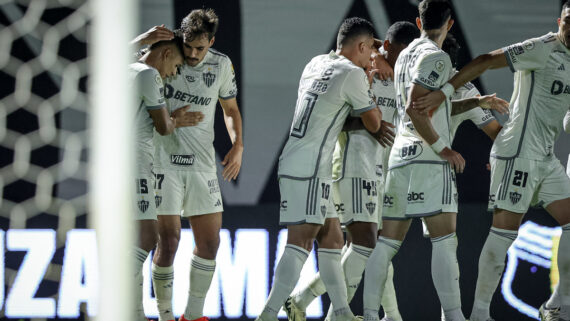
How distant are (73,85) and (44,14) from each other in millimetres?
656

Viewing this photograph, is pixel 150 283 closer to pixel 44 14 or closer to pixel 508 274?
pixel 44 14

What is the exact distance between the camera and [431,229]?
14.7 feet

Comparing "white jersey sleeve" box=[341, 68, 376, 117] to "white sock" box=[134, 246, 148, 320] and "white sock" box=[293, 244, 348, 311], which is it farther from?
"white sock" box=[134, 246, 148, 320]

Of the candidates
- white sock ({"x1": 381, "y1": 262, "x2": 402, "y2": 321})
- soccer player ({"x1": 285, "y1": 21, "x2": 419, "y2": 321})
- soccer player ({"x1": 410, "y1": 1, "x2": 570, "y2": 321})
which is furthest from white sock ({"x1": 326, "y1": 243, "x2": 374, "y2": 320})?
soccer player ({"x1": 410, "y1": 1, "x2": 570, "y2": 321})

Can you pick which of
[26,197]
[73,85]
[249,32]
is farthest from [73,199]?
[249,32]

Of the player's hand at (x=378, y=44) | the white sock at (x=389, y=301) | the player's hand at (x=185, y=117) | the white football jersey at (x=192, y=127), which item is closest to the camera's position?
the player's hand at (x=185, y=117)

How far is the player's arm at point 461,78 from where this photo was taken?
4.39 metres

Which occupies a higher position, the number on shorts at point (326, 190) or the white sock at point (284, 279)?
the number on shorts at point (326, 190)

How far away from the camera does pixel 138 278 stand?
4.78 meters

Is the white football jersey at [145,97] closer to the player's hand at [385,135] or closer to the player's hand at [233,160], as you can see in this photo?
the player's hand at [233,160]

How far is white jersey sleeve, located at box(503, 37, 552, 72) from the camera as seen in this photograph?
4641 mm

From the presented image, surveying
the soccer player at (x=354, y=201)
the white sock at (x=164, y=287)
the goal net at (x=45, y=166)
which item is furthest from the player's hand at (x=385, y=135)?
the goal net at (x=45, y=166)

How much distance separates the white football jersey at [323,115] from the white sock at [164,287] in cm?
103

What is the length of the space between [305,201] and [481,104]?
1252mm
